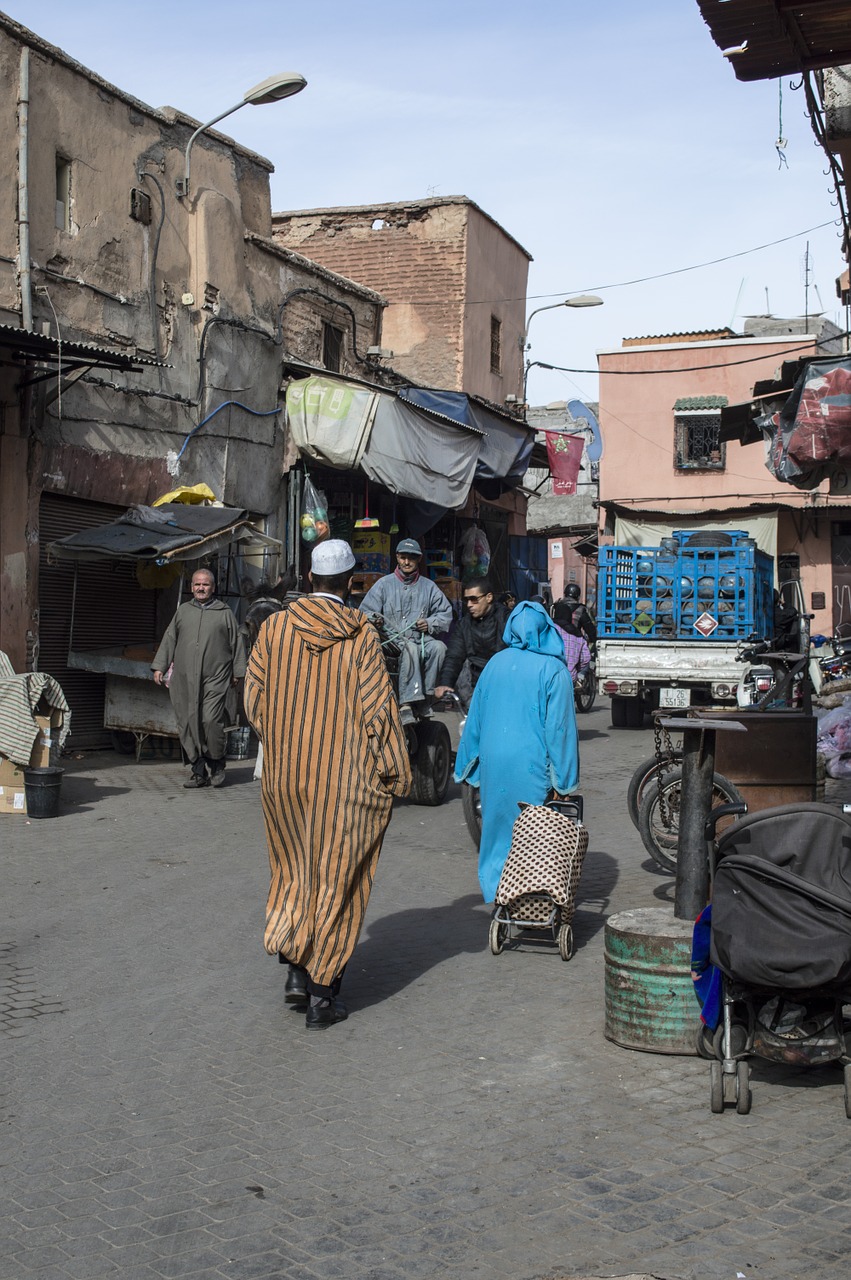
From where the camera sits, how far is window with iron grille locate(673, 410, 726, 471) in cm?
3070

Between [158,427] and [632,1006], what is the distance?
438 inches

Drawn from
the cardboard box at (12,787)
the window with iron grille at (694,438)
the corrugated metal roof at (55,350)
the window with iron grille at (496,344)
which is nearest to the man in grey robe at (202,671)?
the cardboard box at (12,787)

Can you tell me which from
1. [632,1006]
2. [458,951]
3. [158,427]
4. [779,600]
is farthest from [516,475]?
[632,1006]

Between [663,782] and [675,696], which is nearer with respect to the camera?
[663,782]

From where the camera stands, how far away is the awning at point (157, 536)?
12.4m

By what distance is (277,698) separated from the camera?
18.5 feet

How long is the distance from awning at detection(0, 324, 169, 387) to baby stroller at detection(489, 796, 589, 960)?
22.2ft

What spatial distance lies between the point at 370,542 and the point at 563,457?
652 cm

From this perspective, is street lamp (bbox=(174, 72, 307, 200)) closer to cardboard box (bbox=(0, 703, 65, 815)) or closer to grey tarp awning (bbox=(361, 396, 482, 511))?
grey tarp awning (bbox=(361, 396, 482, 511))

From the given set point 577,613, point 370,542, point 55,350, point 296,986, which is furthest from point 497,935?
point 577,613

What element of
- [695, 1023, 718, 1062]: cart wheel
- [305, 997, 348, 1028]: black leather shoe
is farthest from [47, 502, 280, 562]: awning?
[695, 1023, 718, 1062]: cart wheel

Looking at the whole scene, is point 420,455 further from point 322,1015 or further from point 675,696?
point 322,1015

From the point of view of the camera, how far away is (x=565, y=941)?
658 cm

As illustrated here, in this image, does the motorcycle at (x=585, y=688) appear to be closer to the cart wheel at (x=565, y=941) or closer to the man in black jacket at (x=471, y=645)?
the man in black jacket at (x=471, y=645)
